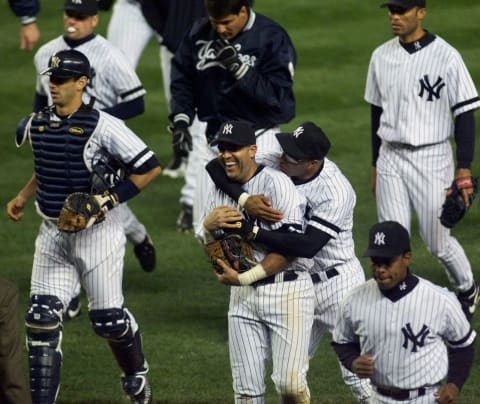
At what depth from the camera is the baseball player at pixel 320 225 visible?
24.6ft

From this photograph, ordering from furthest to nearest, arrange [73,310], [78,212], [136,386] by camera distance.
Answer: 1. [73,310]
2. [136,386]
3. [78,212]

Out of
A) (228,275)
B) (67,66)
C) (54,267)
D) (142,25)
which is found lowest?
(142,25)

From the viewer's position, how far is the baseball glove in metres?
9.37

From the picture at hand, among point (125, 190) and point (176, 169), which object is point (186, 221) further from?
point (125, 190)

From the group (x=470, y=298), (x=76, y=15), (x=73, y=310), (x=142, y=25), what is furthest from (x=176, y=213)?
(x=470, y=298)

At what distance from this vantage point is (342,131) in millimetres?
15312

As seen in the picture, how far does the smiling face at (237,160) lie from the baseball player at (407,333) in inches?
35.9

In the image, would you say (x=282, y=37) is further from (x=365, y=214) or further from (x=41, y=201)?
(x=365, y=214)

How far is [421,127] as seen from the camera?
9555mm

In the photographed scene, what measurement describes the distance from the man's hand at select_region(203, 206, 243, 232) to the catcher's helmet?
3.99 feet

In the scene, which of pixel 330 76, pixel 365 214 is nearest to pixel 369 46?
pixel 330 76

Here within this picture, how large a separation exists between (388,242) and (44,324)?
7.36ft

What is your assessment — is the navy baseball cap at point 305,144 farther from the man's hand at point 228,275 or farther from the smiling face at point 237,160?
the man's hand at point 228,275

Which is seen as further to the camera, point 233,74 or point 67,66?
point 233,74
